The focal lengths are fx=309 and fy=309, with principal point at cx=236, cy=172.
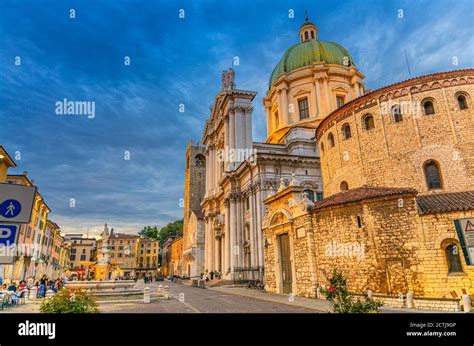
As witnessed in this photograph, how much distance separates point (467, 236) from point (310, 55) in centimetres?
4014

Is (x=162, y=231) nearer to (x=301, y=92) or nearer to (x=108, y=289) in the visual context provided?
(x=301, y=92)

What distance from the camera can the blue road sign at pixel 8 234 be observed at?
4.68 meters

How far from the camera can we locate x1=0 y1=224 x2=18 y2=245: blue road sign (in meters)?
4.68

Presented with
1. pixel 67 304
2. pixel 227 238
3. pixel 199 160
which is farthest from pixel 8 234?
pixel 199 160

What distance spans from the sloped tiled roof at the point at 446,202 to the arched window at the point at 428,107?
217 inches

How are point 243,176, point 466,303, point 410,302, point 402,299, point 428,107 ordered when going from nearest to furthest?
1. point 466,303
2. point 410,302
3. point 402,299
4. point 428,107
5. point 243,176

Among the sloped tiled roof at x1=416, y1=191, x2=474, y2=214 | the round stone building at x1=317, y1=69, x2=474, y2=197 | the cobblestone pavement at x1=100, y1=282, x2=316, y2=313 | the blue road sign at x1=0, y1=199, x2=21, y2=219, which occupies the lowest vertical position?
the cobblestone pavement at x1=100, y1=282, x2=316, y2=313

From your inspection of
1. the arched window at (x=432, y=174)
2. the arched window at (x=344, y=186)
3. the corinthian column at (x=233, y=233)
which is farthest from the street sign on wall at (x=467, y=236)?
the corinthian column at (x=233, y=233)

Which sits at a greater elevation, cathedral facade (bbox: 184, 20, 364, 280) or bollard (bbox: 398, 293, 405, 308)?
cathedral facade (bbox: 184, 20, 364, 280)

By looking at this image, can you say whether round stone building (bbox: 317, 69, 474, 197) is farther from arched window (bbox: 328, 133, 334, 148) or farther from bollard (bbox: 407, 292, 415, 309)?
bollard (bbox: 407, 292, 415, 309)

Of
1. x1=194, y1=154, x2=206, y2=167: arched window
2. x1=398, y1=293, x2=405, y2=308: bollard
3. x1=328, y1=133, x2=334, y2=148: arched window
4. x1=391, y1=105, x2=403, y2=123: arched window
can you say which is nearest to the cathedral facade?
x1=328, y1=133, x2=334, y2=148: arched window

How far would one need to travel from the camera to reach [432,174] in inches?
751

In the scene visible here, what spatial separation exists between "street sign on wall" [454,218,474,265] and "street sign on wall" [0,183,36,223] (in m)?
15.4
